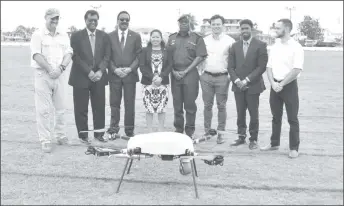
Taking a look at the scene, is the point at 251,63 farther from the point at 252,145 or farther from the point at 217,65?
the point at 252,145

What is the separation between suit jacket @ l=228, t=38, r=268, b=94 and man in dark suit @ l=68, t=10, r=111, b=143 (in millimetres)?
2082

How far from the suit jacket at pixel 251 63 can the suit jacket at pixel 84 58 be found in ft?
6.86

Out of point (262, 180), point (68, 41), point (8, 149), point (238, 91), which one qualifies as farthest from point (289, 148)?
point (8, 149)

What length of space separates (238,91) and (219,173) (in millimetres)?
1872

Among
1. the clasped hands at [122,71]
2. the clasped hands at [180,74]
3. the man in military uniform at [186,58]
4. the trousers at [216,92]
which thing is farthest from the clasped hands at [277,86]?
the clasped hands at [122,71]

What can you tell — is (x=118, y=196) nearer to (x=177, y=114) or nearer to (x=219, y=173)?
(x=219, y=173)

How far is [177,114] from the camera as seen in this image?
7.91m

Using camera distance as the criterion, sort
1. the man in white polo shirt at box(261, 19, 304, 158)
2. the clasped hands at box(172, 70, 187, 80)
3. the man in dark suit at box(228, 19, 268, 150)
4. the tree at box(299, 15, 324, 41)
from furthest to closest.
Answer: the tree at box(299, 15, 324, 41) → the clasped hands at box(172, 70, 187, 80) → the man in dark suit at box(228, 19, 268, 150) → the man in white polo shirt at box(261, 19, 304, 158)

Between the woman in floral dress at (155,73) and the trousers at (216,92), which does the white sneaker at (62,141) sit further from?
the trousers at (216,92)

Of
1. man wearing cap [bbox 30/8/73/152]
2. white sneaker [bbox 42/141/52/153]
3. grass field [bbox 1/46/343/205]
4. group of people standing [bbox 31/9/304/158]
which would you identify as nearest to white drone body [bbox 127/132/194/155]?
grass field [bbox 1/46/343/205]

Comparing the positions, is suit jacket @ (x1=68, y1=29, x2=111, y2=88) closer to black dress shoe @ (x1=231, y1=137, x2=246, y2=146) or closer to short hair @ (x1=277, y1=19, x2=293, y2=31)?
black dress shoe @ (x1=231, y1=137, x2=246, y2=146)

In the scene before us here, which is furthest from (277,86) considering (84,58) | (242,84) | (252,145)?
(84,58)

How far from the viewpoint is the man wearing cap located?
690cm

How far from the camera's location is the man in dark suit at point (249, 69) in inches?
279
